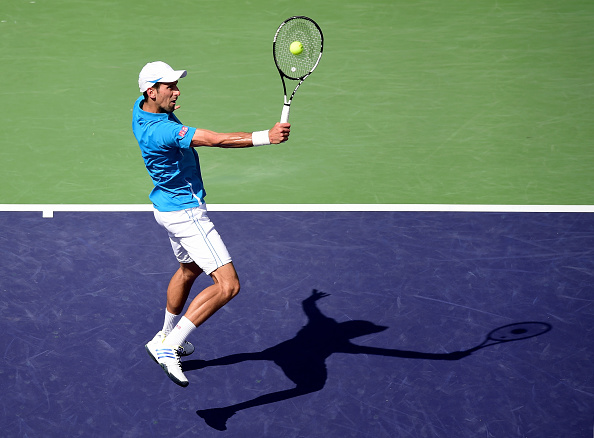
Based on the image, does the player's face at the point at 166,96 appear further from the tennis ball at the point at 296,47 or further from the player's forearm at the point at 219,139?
the tennis ball at the point at 296,47

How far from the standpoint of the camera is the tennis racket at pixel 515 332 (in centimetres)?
681

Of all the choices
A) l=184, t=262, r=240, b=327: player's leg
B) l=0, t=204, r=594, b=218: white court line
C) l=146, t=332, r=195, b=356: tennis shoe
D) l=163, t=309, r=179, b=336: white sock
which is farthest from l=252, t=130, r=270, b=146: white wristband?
l=0, t=204, r=594, b=218: white court line

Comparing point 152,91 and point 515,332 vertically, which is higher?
point 152,91

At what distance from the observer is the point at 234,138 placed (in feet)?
19.0

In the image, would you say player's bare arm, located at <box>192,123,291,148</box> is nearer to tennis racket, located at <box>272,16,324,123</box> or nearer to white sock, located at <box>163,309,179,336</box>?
tennis racket, located at <box>272,16,324,123</box>

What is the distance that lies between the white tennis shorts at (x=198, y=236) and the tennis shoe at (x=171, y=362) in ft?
2.11

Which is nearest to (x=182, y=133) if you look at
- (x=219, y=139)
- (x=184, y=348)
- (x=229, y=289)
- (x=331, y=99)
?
(x=219, y=139)

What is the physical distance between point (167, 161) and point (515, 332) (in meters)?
3.22

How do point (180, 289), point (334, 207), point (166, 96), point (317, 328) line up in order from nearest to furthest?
point (166, 96) → point (180, 289) → point (317, 328) → point (334, 207)

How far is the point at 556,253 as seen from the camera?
7.98 meters

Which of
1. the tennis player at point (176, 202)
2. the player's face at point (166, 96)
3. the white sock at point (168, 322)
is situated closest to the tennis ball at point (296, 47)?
the tennis player at point (176, 202)

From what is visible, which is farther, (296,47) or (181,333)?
(296,47)

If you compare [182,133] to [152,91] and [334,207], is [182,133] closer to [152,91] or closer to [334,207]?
[152,91]

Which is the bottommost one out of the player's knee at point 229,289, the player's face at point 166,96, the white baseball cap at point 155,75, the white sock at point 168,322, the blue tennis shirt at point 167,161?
the white sock at point 168,322
